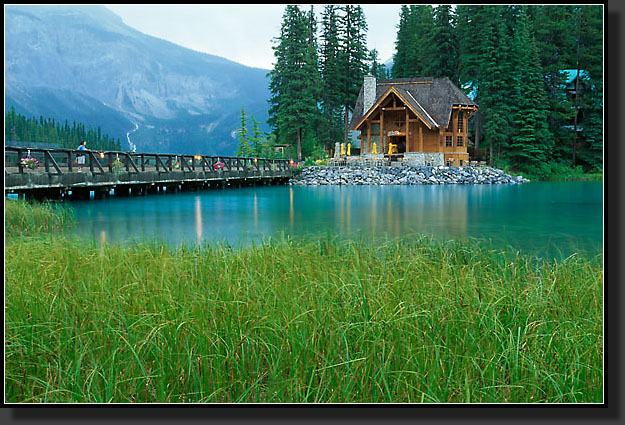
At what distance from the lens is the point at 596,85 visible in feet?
136

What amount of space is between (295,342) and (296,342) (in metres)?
0.03

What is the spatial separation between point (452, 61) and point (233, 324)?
49.0m

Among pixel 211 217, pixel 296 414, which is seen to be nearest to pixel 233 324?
pixel 296 414

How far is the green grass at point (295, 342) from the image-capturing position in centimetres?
315

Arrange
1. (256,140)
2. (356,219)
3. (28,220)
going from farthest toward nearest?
(256,140) → (356,219) → (28,220)

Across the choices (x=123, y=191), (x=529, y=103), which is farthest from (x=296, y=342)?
(x=529, y=103)

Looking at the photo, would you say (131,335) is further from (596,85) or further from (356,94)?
(356,94)

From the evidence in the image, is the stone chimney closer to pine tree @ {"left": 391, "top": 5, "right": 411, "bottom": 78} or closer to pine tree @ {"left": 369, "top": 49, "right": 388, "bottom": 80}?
pine tree @ {"left": 391, "top": 5, "right": 411, "bottom": 78}

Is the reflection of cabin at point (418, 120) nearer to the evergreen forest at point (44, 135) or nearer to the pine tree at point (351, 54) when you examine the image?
the pine tree at point (351, 54)

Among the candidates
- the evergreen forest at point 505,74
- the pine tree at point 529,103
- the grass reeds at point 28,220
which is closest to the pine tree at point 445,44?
the evergreen forest at point 505,74

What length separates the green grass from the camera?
315cm

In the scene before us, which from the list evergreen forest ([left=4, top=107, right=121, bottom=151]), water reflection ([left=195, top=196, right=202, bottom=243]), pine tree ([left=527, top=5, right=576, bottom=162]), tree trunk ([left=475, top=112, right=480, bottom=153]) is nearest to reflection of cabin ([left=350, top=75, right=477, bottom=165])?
tree trunk ([left=475, top=112, right=480, bottom=153])

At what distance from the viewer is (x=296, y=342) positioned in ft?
11.4

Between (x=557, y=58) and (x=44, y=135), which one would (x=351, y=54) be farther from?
(x=44, y=135)
